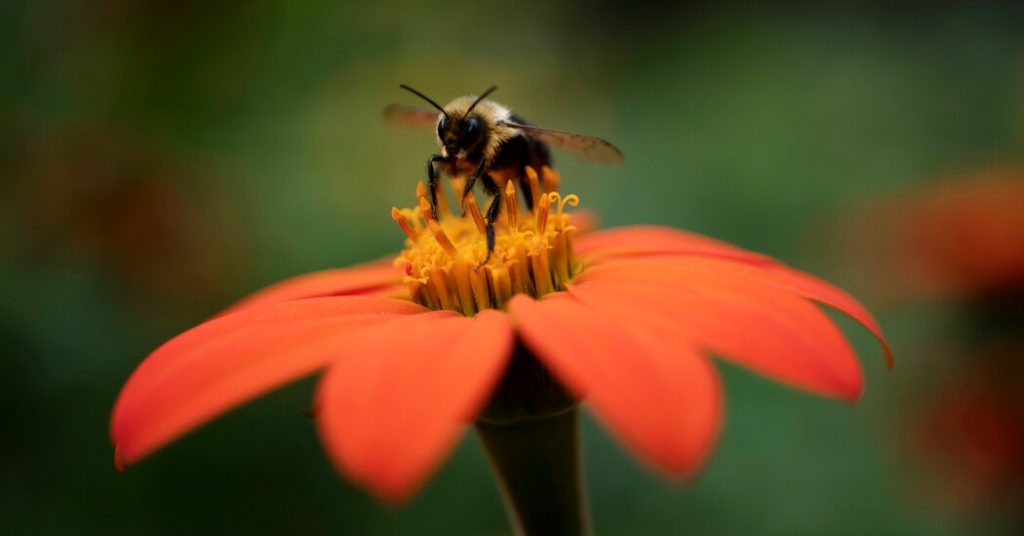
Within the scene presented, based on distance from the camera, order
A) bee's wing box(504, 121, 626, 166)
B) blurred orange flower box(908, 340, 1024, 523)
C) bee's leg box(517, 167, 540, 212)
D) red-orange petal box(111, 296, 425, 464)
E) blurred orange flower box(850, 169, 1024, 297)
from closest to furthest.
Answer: red-orange petal box(111, 296, 425, 464), bee's wing box(504, 121, 626, 166), bee's leg box(517, 167, 540, 212), blurred orange flower box(908, 340, 1024, 523), blurred orange flower box(850, 169, 1024, 297)

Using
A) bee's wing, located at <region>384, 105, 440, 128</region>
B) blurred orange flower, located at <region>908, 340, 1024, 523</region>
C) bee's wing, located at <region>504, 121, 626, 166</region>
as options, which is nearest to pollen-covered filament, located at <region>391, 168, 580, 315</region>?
bee's wing, located at <region>504, 121, 626, 166</region>

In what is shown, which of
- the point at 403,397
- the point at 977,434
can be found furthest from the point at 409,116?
the point at 977,434

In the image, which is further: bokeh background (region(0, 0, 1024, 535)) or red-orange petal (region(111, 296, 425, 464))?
bokeh background (region(0, 0, 1024, 535))

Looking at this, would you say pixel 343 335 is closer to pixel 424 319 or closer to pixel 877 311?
pixel 424 319

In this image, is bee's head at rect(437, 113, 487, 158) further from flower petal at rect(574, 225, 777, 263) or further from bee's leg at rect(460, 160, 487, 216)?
flower petal at rect(574, 225, 777, 263)

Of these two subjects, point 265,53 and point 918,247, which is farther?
point 265,53

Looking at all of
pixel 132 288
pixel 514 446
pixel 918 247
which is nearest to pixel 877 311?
pixel 918 247

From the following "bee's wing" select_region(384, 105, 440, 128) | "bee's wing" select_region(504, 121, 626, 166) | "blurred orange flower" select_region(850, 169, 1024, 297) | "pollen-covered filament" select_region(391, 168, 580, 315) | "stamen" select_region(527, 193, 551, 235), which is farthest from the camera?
"blurred orange flower" select_region(850, 169, 1024, 297)
